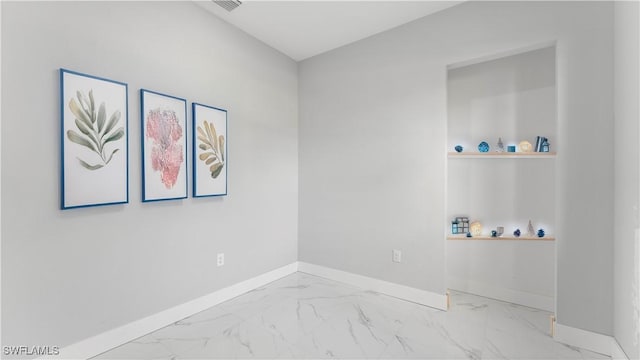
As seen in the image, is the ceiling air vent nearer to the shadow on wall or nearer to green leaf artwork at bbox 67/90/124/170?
green leaf artwork at bbox 67/90/124/170

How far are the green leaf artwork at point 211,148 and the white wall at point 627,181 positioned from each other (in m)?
2.86

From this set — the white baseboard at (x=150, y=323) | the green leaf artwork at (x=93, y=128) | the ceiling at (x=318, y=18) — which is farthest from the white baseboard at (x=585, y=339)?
the green leaf artwork at (x=93, y=128)

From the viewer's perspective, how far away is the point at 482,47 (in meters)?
2.31

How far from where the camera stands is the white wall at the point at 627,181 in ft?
5.09

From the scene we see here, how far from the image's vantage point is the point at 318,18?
8.56 feet

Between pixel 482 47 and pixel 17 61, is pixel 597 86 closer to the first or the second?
pixel 482 47

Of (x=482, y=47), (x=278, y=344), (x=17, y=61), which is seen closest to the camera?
(x=17, y=61)

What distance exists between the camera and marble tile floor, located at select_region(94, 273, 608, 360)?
185cm

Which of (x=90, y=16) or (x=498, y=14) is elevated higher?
(x=498, y=14)

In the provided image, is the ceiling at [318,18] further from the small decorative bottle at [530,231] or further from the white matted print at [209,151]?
the small decorative bottle at [530,231]

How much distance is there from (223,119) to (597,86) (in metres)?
2.84

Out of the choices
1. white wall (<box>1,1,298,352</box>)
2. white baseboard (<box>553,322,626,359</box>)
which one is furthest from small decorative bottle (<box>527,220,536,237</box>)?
white wall (<box>1,1,298,352</box>)

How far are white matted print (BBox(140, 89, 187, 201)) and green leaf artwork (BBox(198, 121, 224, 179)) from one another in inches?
5.8

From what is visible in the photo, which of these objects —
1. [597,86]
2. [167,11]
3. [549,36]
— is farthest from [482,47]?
[167,11]
